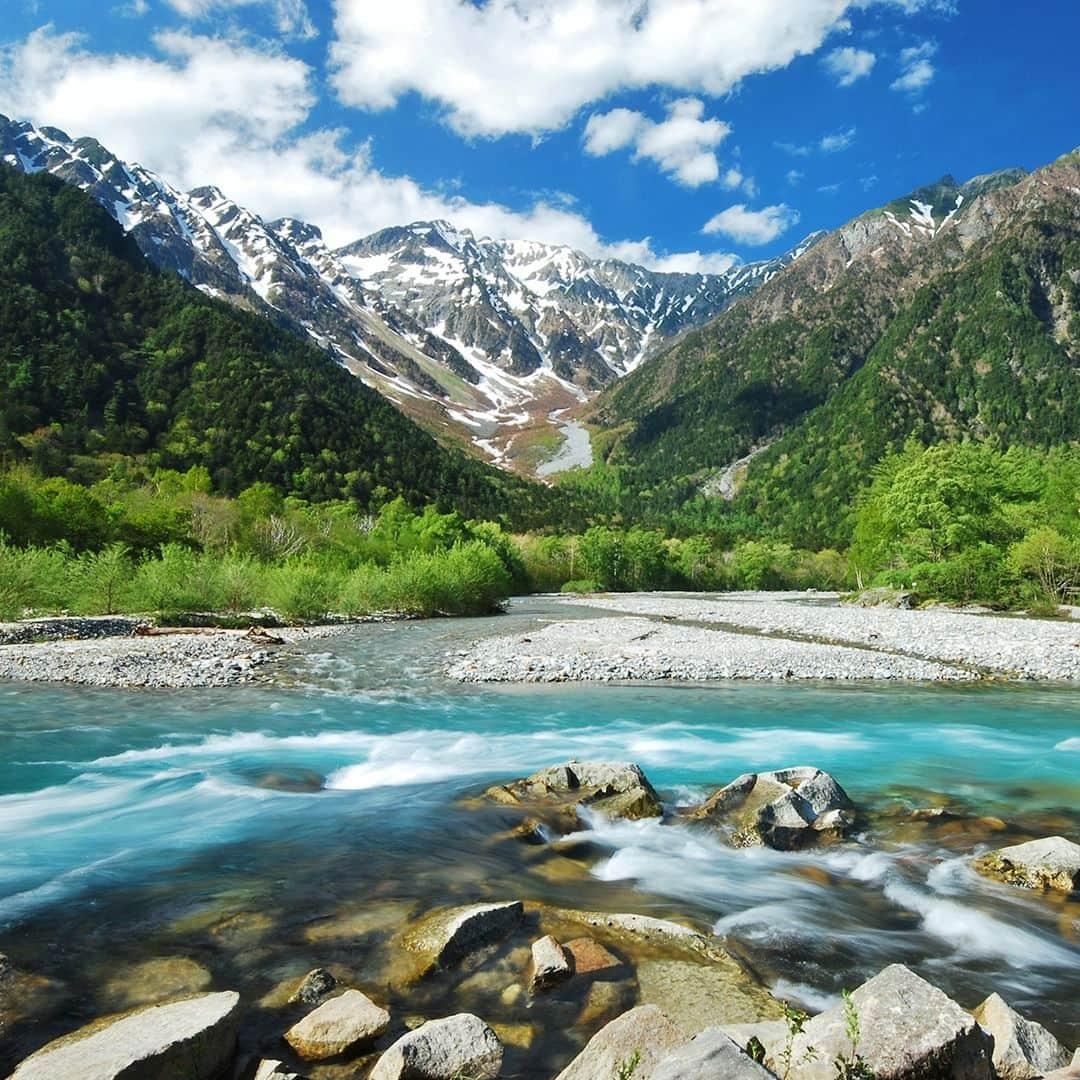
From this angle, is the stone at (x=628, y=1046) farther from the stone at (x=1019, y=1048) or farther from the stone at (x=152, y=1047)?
the stone at (x=152, y=1047)

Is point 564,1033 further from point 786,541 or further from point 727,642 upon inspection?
point 786,541

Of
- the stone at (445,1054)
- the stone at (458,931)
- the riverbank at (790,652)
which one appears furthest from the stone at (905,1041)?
the riverbank at (790,652)

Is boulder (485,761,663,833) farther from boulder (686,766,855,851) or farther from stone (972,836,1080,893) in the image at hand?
stone (972,836,1080,893)

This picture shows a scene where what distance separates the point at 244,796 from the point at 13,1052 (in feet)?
24.1

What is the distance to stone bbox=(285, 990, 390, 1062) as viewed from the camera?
5.16m

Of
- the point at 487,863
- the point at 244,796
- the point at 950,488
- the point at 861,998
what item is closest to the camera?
the point at 861,998

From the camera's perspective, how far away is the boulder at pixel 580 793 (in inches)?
436

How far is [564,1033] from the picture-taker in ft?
18.3

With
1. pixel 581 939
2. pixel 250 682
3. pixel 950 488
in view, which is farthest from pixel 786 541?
pixel 581 939

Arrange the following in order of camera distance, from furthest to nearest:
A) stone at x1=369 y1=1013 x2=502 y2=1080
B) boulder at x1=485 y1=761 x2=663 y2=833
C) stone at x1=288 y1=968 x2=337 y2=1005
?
1. boulder at x1=485 y1=761 x2=663 y2=833
2. stone at x1=288 y1=968 x2=337 y2=1005
3. stone at x1=369 y1=1013 x2=502 y2=1080

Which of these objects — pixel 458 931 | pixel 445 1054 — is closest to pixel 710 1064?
pixel 445 1054

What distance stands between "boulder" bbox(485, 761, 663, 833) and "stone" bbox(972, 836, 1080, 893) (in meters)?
4.42

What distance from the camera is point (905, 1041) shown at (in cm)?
426

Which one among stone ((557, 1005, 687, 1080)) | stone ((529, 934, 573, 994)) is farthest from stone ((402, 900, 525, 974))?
stone ((557, 1005, 687, 1080))
